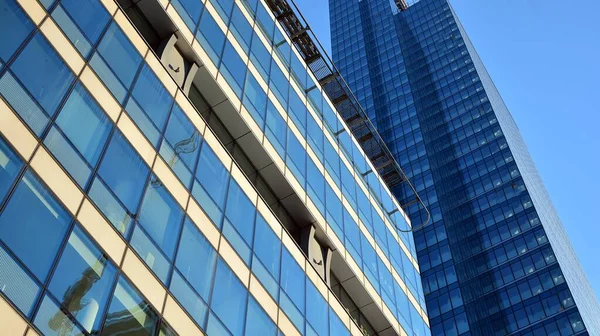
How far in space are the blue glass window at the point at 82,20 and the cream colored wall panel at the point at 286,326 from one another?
10.5 metres

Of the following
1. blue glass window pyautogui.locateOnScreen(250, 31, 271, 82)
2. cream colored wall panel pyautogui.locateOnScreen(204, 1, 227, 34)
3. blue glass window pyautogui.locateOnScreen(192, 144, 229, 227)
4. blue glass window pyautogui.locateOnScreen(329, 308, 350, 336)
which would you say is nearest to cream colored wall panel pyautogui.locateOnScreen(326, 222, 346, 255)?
blue glass window pyautogui.locateOnScreen(329, 308, 350, 336)

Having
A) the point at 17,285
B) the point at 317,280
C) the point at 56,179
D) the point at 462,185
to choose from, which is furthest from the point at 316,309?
the point at 462,185

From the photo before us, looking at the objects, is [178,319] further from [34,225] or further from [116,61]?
[116,61]

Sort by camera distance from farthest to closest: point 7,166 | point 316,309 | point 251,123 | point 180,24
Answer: point 251,123 < point 316,309 < point 180,24 < point 7,166

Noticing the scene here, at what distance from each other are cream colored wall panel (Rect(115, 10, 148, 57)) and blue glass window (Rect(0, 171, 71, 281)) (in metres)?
Answer: 7.31

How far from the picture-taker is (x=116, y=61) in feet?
63.4

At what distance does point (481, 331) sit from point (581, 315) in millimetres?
13488

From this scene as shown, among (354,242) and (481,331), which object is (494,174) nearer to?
(481,331)

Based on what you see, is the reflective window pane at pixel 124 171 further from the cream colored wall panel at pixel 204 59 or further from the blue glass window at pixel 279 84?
the blue glass window at pixel 279 84

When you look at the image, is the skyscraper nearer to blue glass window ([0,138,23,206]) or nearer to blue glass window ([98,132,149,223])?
blue glass window ([98,132,149,223])

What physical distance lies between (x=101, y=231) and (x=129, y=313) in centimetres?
197

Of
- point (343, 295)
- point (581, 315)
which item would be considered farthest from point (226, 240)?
point (581, 315)

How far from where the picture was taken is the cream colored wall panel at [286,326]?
2256 centimetres

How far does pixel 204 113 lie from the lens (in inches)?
1001
